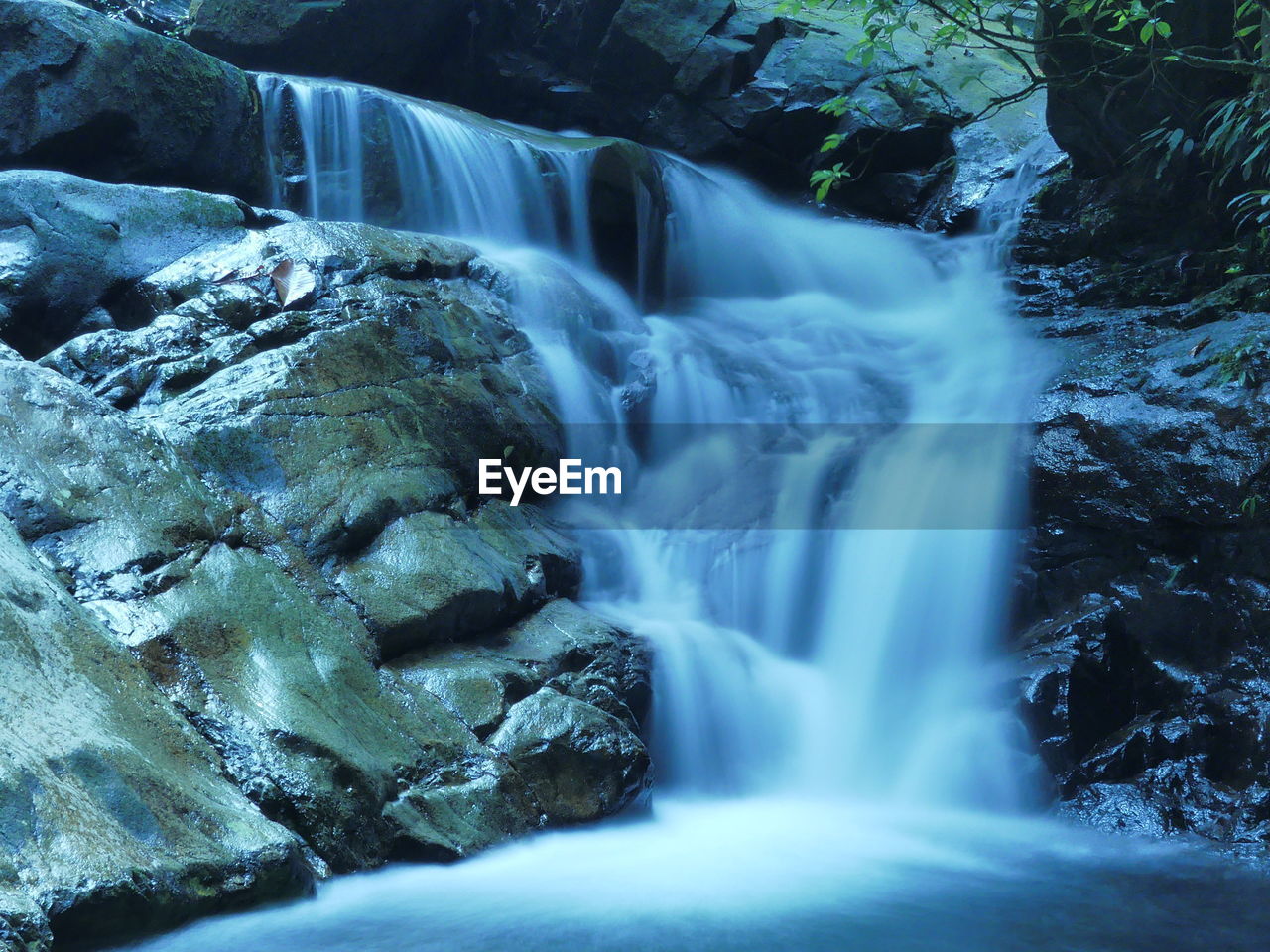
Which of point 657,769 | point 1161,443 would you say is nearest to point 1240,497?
point 1161,443

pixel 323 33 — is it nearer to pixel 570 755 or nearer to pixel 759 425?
pixel 759 425

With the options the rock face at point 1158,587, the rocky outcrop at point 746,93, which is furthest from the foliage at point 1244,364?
the rocky outcrop at point 746,93

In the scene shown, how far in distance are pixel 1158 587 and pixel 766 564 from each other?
2219 mm

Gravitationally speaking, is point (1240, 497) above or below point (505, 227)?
below

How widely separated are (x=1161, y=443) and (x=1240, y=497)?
0.51 meters

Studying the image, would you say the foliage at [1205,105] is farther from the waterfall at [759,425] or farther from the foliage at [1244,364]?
the waterfall at [759,425]

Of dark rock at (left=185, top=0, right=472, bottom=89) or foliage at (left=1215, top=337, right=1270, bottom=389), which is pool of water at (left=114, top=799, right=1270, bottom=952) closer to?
foliage at (left=1215, top=337, right=1270, bottom=389)

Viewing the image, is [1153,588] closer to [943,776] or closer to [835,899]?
[943,776]

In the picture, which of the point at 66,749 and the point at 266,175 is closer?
the point at 66,749

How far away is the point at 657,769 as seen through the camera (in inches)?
211

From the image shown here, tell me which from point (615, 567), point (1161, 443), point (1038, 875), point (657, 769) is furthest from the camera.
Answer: point (615, 567)

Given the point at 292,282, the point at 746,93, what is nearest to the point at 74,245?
the point at 292,282

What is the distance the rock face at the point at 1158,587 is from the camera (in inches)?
200

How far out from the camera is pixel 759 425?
25.6 feet
